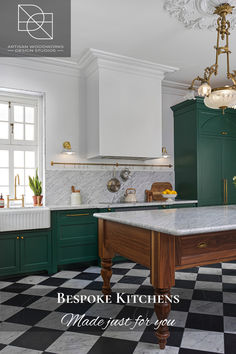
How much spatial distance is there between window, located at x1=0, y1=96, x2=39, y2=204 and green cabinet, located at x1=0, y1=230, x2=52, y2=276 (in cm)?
93

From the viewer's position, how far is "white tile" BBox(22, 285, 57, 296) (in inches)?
127

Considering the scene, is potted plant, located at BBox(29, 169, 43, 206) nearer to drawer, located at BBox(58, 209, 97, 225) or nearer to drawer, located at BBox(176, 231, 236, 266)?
drawer, located at BBox(58, 209, 97, 225)

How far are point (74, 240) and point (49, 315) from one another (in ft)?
4.83

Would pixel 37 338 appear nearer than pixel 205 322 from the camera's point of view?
Yes

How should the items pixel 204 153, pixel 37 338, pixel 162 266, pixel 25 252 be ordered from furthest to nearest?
pixel 204 153, pixel 25 252, pixel 37 338, pixel 162 266

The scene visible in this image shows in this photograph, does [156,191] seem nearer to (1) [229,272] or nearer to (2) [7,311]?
(1) [229,272]

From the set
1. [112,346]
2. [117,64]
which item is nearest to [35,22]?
[117,64]

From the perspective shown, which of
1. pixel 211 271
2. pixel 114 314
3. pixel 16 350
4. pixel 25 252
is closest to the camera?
pixel 16 350

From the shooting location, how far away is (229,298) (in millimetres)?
3021

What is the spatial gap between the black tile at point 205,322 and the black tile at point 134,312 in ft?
1.17

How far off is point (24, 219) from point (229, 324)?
2650 mm

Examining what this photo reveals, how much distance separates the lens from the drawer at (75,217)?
4.01 m

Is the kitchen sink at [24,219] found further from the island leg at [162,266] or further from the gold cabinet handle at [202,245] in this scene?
the gold cabinet handle at [202,245]

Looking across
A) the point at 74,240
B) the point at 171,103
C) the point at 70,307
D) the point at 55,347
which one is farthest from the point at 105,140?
the point at 55,347
